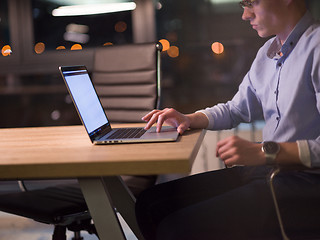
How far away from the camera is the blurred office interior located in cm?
361

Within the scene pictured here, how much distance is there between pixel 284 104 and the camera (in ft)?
5.22

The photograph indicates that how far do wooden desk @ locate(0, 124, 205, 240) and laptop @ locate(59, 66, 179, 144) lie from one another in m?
0.04

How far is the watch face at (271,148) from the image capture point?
130 centimetres

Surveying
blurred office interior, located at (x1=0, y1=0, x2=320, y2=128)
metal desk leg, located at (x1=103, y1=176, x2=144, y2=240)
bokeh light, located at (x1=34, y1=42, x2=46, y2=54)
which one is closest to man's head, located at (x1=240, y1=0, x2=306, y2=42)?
metal desk leg, located at (x1=103, y1=176, x2=144, y2=240)

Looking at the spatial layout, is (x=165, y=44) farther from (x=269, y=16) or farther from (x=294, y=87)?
(x=294, y=87)

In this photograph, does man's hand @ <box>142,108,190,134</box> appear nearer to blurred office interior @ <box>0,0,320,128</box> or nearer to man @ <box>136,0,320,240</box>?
man @ <box>136,0,320,240</box>

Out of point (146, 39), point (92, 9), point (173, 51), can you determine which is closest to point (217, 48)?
point (173, 51)

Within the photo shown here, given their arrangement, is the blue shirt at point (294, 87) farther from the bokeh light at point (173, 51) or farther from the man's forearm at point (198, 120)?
the bokeh light at point (173, 51)

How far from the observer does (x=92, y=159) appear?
49.1 inches

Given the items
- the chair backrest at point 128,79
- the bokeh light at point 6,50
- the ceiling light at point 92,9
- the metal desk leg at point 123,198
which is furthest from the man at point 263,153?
the bokeh light at point 6,50

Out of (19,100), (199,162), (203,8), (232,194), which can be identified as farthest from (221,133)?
(232,194)

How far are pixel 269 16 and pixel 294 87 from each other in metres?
0.27

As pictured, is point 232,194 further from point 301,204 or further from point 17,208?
point 17,208

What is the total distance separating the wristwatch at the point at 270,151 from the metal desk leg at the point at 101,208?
1.46 feet
